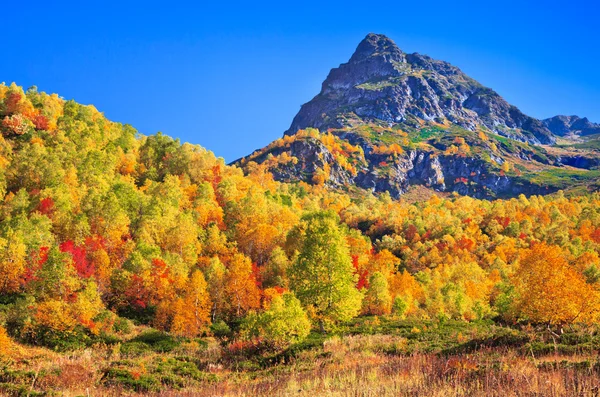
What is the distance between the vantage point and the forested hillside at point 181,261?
40.1 meters

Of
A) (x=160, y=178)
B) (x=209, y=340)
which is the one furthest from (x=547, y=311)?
(x=160, y=178)

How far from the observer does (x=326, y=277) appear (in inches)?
1602

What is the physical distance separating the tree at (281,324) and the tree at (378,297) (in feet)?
96.5

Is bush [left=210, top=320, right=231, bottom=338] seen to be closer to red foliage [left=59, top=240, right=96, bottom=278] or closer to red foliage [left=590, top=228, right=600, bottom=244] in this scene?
red foliage [left=59, top=240, right=96, bottom=278]

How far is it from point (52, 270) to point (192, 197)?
157 feet

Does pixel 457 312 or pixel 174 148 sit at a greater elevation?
pixel 174 148

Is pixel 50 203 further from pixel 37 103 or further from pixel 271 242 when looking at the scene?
pixel 37 103

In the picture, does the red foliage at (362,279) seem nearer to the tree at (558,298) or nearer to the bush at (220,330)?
the bush at (220,330)

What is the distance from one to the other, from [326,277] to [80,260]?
34185mm

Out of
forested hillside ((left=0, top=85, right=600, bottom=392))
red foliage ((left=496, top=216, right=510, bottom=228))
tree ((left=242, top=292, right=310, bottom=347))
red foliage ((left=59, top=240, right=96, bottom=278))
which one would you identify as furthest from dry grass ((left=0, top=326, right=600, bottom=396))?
red foliage ((left=496, top=216, right=510, bottom=228))

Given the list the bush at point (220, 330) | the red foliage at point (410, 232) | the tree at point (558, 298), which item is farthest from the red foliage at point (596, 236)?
the bush at point (220, 330)

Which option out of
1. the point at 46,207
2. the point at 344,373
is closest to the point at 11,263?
the point at 46,207

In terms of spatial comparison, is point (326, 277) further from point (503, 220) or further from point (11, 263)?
point (503, 220)

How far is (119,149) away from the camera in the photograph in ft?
321
